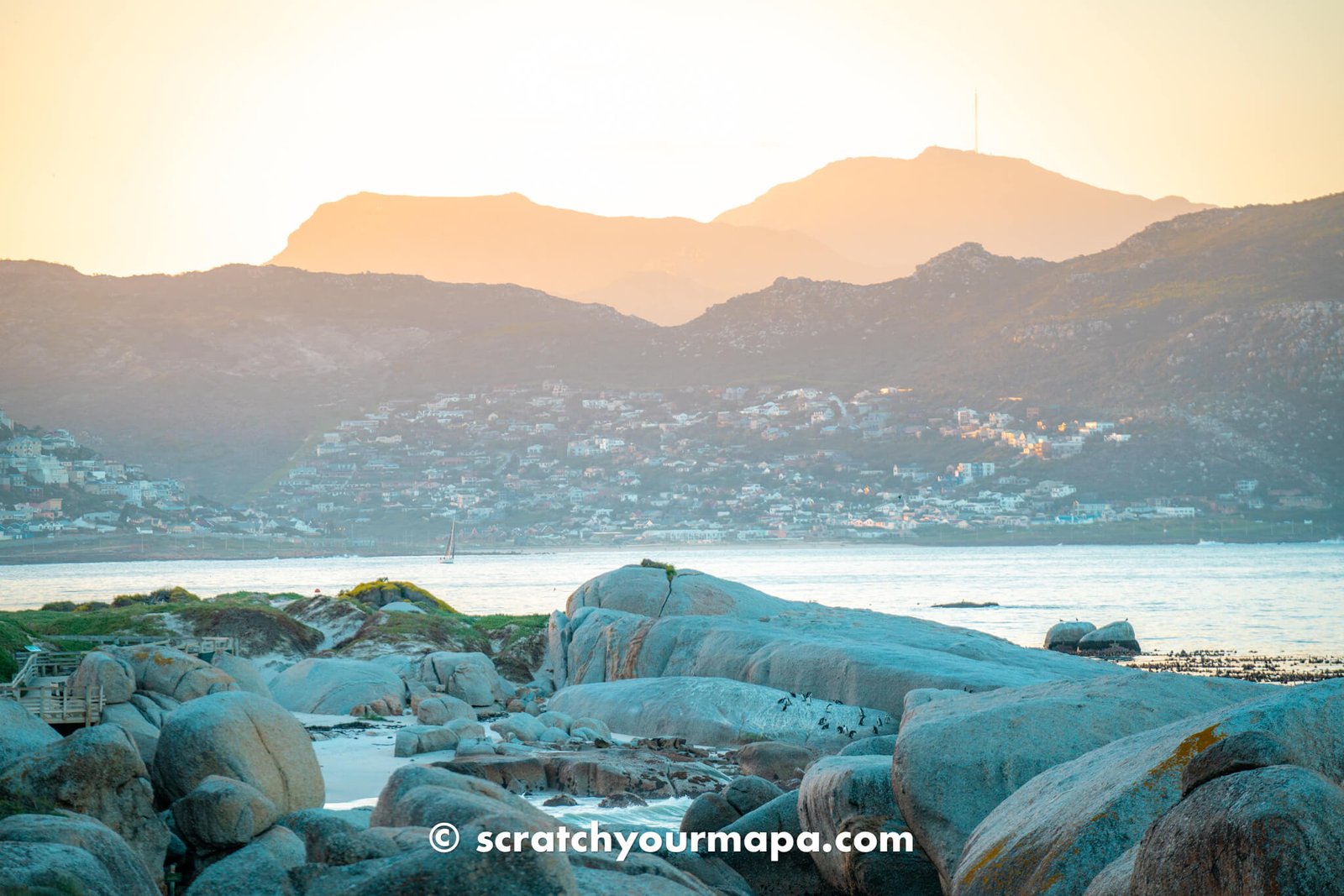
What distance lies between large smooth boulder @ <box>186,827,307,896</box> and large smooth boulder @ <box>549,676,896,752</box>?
929 cm

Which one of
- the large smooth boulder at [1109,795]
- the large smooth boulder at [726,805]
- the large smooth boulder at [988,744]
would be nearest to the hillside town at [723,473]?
the large smooth boulder at [726,805]

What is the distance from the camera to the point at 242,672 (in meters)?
20.7

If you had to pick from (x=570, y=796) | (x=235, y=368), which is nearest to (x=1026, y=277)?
(x=235, y=368)

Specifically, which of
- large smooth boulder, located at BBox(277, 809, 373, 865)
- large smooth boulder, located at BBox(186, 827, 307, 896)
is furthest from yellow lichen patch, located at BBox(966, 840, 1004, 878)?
large smooth boulder, located at BBox(186, 827, 307, 896)

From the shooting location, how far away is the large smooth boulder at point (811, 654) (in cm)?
2003

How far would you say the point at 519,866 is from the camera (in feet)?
18.8

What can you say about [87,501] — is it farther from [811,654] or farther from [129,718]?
[129,718]

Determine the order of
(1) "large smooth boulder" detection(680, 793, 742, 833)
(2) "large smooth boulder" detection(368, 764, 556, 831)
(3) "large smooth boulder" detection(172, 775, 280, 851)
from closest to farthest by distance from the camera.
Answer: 1. (2) "large smooth boulder" detection(368, 764, 556, 831)
2. (3) "large smooth boulder" detection(172, 775, 280, 851)
3. (1) "large smooth boulder" detection(680, 793, 742, 833)

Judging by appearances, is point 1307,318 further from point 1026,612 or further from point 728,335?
point 1026,612

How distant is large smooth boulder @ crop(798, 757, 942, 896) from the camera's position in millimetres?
9992

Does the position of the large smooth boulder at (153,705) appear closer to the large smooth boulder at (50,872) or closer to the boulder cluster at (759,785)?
the boulder cluster at (759,785)

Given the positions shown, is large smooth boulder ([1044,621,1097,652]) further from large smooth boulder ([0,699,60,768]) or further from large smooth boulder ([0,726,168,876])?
large smooth boulder ([0,726,168,876])

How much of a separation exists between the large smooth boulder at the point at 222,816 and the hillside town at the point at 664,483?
128 m

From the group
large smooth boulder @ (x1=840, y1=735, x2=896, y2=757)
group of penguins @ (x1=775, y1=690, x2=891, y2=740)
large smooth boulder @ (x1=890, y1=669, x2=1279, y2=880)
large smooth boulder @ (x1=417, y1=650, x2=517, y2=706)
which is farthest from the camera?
large smooth boulder @ (x1=417, y1=650, x2=517, y2=706)
